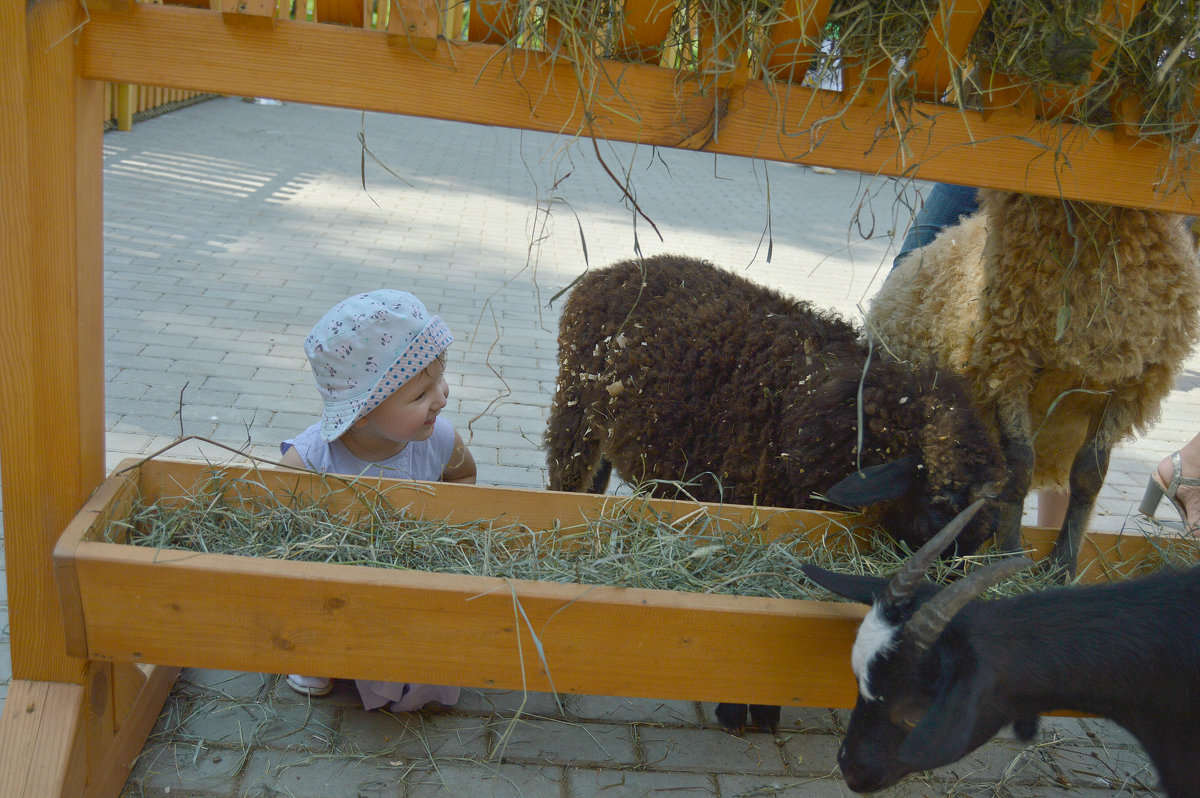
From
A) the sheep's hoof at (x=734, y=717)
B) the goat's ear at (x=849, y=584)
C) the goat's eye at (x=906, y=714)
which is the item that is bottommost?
the sheep's hoof at (x=734, y=717)

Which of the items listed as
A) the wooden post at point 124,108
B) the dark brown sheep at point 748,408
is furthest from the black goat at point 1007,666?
the wooden post at point 124,108

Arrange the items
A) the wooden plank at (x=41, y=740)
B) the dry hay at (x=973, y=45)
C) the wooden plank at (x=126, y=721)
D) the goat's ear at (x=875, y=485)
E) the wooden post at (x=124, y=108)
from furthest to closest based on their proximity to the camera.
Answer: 1. the wooden post at (x=124, y=108)
2. the goat's ear at (x=875, y=485)
3. the wooden plank at (x=126, y=721)
4. the wooden plank at (x=41, y=740)
5. the dry hay at (x=973, y=45)

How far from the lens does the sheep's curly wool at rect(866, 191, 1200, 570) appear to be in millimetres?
2762

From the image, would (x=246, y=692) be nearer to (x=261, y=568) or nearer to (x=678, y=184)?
(x=261, y=568)

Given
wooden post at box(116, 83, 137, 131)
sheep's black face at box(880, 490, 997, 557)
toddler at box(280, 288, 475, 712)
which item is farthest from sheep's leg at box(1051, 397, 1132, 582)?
wooden post at box(116, 83, 137, 131)

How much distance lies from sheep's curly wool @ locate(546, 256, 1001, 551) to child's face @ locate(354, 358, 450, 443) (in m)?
0.81

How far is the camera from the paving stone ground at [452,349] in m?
2.79

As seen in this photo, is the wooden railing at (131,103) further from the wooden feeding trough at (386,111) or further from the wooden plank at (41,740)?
the wooden plank at (41,740)

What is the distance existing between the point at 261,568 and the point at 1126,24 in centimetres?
241

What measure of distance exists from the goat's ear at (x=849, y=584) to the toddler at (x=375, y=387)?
4.58 ft

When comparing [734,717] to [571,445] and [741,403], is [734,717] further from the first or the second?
[571,445]

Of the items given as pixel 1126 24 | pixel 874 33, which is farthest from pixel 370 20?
pixel 1126 24

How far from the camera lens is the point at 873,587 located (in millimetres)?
2221

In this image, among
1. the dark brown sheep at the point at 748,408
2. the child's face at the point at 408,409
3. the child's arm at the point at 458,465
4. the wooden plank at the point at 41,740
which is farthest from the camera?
the child's arm at the point at 458,465
